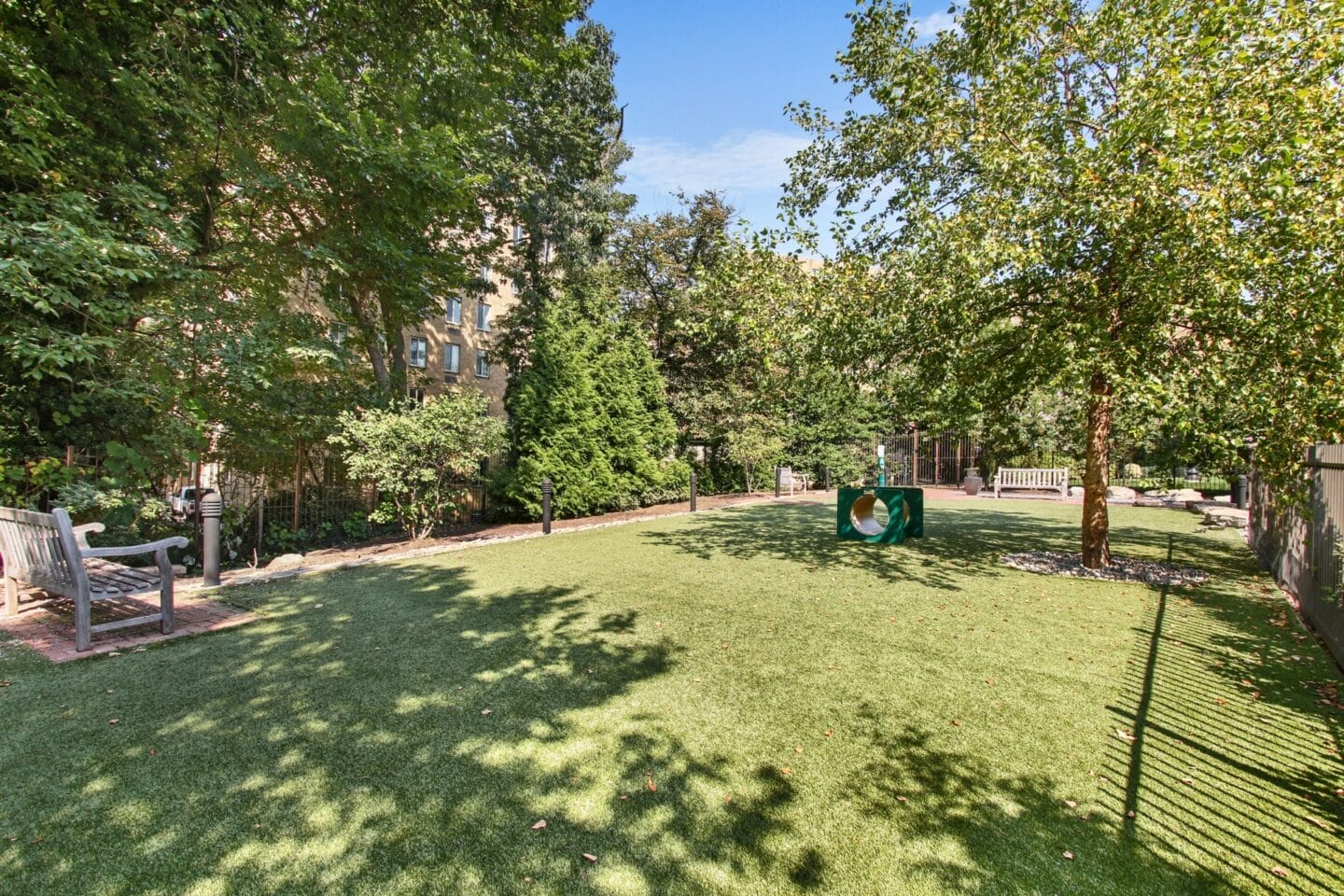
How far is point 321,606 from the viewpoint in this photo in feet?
19.0

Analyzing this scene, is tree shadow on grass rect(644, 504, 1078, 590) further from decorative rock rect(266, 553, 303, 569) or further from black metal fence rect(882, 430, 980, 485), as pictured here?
black metal fence rect(882, 430, 980, 485)

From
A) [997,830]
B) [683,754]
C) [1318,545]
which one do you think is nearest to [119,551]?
[683,754]

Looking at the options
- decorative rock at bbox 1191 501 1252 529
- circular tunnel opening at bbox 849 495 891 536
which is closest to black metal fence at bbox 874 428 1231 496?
decorative rock at bbox 1191 501 1252 529

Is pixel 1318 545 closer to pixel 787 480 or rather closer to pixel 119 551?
pixel 119 551

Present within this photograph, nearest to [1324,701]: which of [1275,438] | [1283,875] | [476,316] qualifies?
[1283,875]

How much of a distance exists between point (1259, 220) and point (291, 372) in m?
12.7

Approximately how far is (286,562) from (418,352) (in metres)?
19.6

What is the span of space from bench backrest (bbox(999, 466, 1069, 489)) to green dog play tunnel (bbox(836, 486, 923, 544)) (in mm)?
10957

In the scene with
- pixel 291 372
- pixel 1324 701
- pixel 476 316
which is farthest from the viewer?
pixel 476 316

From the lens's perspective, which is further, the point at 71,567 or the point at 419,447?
the point at 419,447

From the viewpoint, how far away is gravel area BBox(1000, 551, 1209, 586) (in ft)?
23.5

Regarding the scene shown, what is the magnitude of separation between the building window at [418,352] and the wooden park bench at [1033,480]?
76.9ft

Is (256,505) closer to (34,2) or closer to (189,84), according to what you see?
(189,84)

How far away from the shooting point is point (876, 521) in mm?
11031
